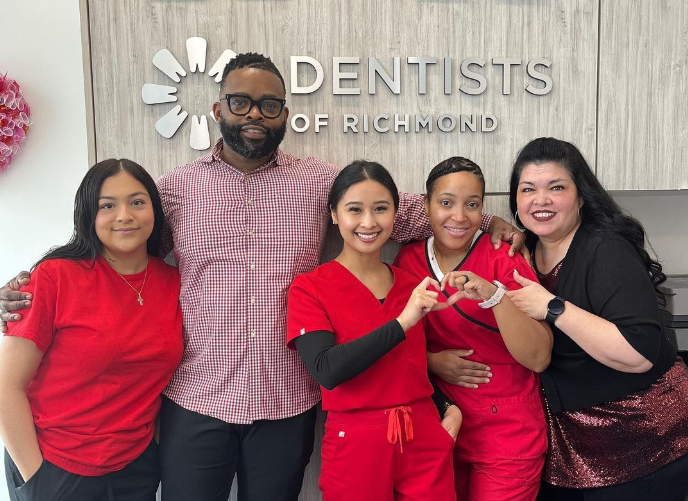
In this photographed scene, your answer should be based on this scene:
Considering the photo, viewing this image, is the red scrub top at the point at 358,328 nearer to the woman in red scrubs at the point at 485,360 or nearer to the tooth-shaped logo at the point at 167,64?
the woman in red scrubs at the point at 485,360

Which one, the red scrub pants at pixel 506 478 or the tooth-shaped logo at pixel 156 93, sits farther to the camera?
the tooth-shaped logo at pixel 156 93

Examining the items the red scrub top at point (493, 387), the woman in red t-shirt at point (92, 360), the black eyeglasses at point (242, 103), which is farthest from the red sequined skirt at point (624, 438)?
the black eyeglasses at point (242, 103)

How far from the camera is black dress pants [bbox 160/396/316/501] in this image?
156 cm

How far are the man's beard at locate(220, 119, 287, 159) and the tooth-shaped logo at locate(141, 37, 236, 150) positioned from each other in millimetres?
212

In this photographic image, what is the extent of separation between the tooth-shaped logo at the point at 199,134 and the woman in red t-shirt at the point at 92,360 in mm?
288

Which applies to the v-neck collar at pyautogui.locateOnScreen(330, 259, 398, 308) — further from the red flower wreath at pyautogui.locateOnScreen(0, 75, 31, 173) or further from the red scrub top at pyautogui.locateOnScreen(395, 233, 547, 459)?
the red flower wreath at pyautogui.locateOnScreen(0, 75, 31, 173)

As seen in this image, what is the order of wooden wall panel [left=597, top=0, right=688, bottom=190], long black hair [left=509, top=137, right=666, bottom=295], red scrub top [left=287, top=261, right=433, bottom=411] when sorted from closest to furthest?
red scrub top [left=287, top=261, right=433, bottom=411], long black hair [left=509, top=137, right=666, bottom=295], wooden wall panel [left=597, top=0, right=688, bottom=190]

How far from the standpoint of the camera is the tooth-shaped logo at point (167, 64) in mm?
1739

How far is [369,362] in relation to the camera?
1.33m

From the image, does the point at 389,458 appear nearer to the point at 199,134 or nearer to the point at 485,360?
the point at 485,360

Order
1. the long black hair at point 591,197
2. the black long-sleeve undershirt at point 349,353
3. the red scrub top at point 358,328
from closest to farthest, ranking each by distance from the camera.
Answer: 1. the black long-sleeve undershirt at point 349,353
2. the red scrub top at point 358,328
3. the long black hair at point 591,197

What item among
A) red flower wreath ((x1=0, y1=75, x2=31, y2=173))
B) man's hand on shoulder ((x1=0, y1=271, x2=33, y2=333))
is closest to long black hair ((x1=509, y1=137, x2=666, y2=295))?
man's hand on shoulder ((x1=0, y1=271, x2=33, y2=333))

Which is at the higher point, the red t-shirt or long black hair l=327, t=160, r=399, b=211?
long black hair l=327, t=160, r=399, b=211

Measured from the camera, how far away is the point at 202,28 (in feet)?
5.74
